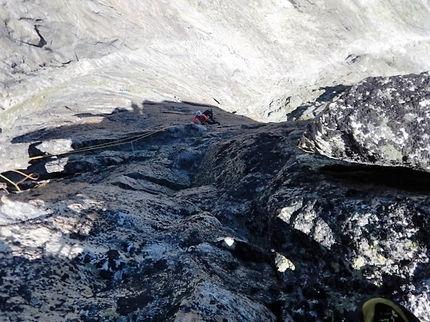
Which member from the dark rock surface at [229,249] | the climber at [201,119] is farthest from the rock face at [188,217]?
the climber at [201,119]

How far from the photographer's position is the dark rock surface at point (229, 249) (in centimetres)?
413

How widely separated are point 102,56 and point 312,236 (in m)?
18.5

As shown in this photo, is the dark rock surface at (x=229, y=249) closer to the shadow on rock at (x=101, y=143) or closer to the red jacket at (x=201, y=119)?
the shadow on rock at (x=101, y=143)

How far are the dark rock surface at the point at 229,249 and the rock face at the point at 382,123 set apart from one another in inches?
15.9

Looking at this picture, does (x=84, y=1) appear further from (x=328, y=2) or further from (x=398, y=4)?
(x=398, y=4)

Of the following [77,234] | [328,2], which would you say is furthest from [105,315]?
[328,2]

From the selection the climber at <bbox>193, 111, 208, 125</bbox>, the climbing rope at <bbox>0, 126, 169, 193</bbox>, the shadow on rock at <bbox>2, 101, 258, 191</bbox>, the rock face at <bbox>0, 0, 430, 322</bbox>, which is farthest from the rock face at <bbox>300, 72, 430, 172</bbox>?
the climber at <bbox>193, 111, 208, 125</bbox>

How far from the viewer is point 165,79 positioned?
885 inches

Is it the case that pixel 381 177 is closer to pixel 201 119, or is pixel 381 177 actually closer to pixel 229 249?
pixel 229 249

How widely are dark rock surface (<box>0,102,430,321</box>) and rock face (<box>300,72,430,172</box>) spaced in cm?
40

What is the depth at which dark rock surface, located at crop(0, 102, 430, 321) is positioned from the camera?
4129 millimetres

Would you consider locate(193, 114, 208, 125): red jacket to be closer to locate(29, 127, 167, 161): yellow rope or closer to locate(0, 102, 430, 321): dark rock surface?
locate(29, 127, 167, 161): yellow rope

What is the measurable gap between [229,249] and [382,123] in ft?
8.12

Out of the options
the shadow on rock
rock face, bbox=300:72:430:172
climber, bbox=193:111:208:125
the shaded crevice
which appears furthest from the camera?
climber, bbox=193:111:208:125
